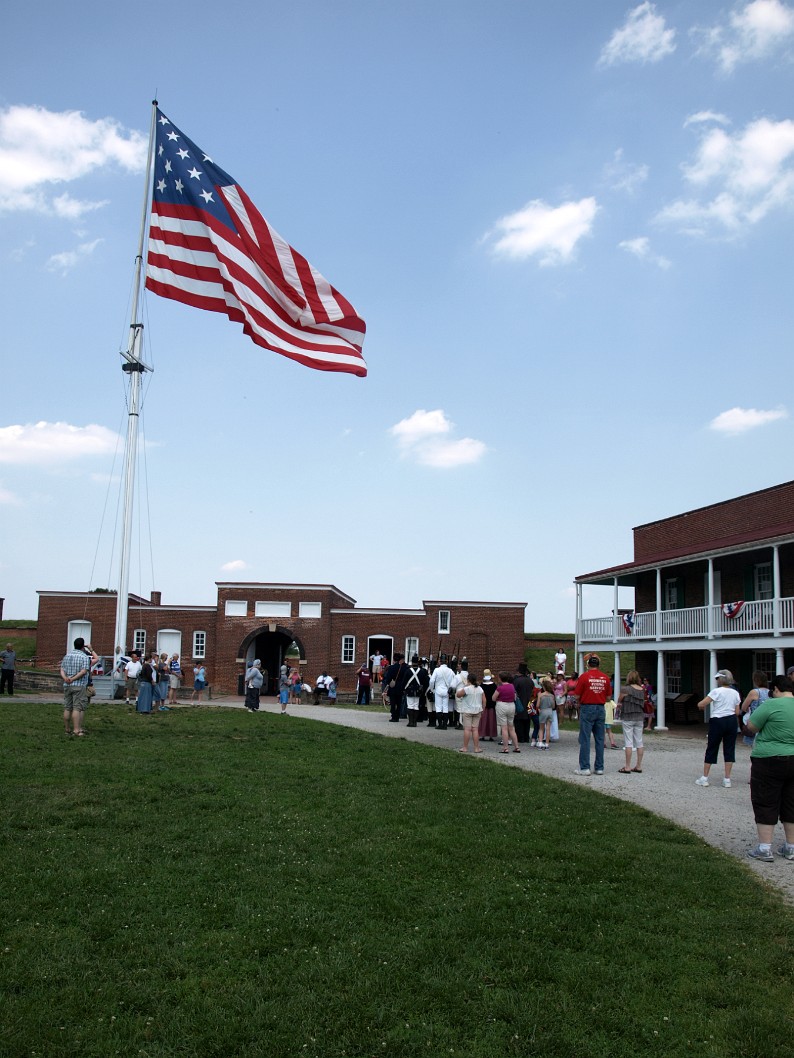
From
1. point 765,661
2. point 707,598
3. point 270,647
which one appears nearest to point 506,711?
point 765,661

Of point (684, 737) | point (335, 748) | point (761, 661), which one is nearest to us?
point (335, 748)

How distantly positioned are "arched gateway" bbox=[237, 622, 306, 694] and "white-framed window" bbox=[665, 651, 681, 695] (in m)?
18.9

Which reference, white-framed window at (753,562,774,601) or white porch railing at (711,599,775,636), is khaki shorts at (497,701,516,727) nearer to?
white porch railing at (711,599,775,636)

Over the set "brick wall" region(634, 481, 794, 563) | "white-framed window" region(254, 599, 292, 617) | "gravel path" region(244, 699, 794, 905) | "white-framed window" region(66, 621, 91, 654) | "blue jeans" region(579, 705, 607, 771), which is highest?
"brick wall" region(634, 481, 794, 563)

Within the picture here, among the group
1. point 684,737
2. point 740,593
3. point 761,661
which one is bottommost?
point 684,737

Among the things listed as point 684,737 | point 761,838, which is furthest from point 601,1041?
point 684,737

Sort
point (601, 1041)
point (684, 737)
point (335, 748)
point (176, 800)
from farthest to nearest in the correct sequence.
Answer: point (684, 737) < point (335, 748) < point (176, 800) < point (601, 1041)

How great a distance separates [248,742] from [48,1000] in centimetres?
1033

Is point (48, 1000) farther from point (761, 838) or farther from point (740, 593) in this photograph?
point (740, 593)

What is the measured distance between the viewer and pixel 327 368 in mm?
15391

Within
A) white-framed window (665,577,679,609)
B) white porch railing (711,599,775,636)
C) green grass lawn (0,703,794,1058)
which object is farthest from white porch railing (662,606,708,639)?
green grass lawn (0,703,794,1058)

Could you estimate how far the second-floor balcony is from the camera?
23031 mm

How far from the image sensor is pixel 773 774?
8.02 metres

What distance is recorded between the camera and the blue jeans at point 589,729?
42.6 ft
